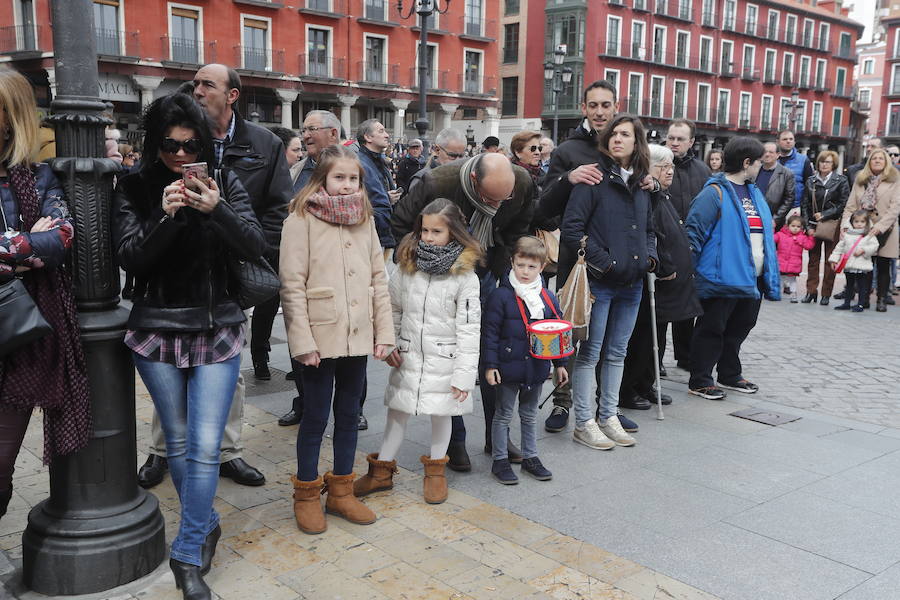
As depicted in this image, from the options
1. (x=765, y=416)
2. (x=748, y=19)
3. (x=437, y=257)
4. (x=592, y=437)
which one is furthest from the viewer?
(x=748, y=19)

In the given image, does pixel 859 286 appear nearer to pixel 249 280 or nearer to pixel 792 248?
pixel 792 248

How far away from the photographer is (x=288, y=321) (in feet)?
12.4

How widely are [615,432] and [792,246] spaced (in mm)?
7699

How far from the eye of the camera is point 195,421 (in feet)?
10.5

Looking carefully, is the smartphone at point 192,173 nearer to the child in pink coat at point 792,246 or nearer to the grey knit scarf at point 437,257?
the grey knit scarf at point 437,257

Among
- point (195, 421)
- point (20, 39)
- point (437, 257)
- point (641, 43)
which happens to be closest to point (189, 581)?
point (195, 421)

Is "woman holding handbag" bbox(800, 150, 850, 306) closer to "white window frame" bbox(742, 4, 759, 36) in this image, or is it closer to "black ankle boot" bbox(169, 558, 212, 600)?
"black ankle boot" bbox(169, 558, 212, 600)

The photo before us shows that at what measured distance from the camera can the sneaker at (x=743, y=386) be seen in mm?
6781

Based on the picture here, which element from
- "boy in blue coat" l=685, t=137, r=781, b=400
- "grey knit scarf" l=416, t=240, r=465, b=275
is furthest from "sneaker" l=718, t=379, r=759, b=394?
"grey knit scarf" l=416, t=240, r=465, b=275

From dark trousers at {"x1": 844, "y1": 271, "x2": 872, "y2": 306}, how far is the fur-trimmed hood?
335 inches

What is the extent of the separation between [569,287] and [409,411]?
4.37 feet

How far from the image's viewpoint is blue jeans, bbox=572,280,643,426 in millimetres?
5234

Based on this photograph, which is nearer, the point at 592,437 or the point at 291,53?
the point at 592,437

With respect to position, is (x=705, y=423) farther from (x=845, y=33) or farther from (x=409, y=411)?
(x=845, y=33)
